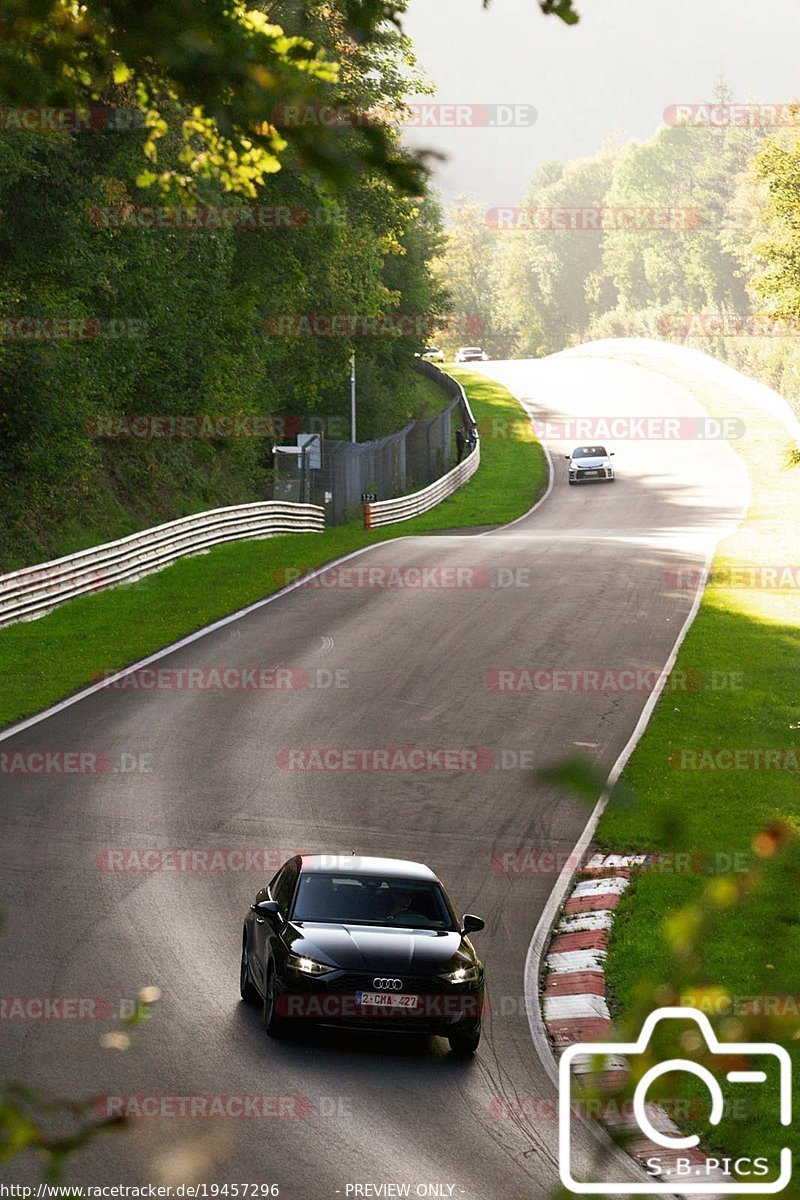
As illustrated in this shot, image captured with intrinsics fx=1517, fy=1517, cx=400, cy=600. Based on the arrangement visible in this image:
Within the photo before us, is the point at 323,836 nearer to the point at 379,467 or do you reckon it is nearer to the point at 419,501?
the point at 419,501

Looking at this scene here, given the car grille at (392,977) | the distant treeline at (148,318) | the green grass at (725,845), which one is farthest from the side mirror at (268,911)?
the distant treeline at (148,318)

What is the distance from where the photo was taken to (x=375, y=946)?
12367mm

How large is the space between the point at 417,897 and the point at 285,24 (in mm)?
30302

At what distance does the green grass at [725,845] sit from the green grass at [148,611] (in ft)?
32.1

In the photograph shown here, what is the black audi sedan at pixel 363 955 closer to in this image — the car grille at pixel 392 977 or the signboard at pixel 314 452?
the car grille at pixel 392 977

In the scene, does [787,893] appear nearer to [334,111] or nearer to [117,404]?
[334,111]

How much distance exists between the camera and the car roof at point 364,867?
13352 mm

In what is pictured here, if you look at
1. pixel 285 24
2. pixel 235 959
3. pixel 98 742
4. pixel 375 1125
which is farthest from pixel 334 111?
pixel 285 24

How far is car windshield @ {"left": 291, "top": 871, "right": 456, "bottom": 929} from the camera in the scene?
42.1 ft

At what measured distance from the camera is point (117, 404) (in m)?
41.5

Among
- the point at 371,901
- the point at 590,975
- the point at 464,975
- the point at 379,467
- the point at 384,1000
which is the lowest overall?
the point at 590,975

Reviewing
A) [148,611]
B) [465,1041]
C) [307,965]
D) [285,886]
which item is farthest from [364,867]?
[148,611]

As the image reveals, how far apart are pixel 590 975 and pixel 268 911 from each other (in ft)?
10.6

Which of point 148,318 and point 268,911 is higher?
point 148,318
